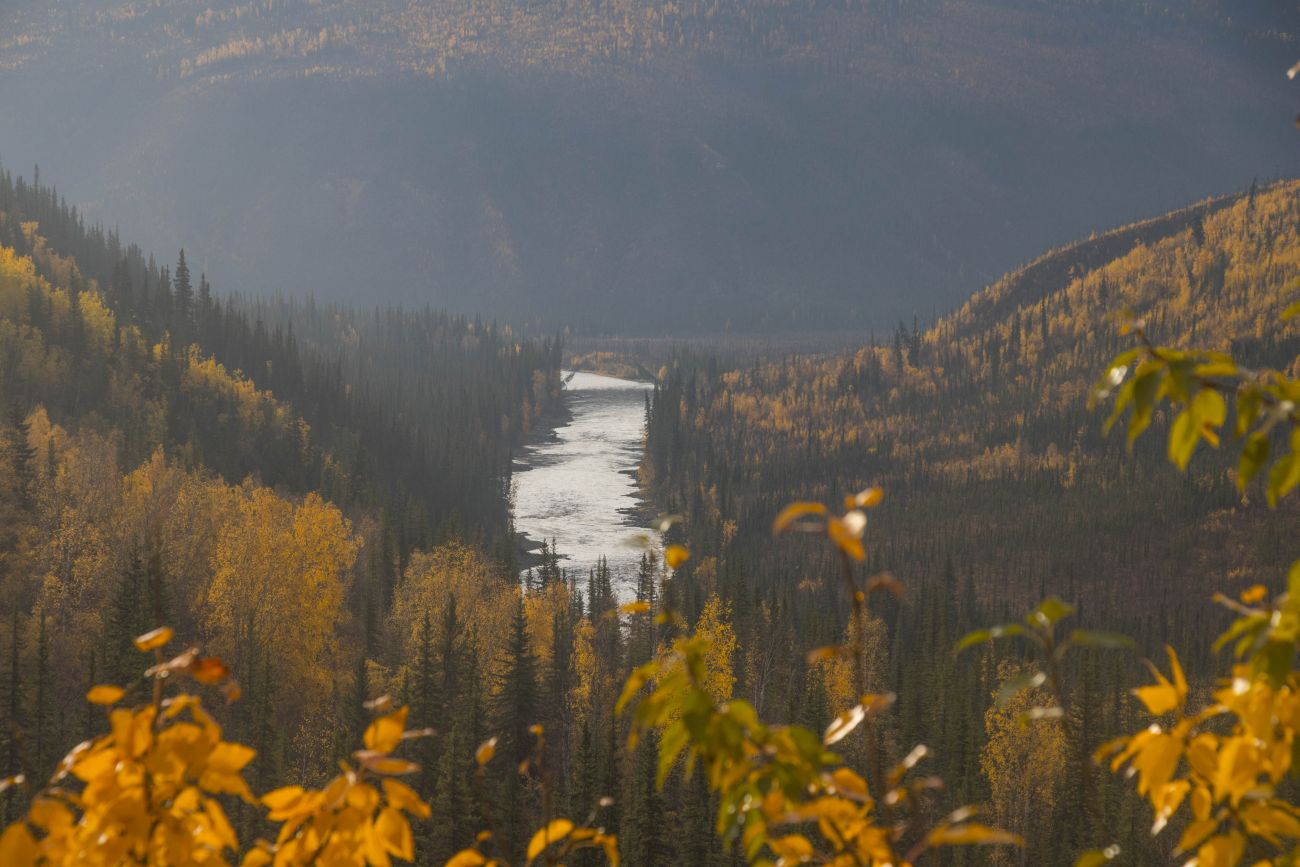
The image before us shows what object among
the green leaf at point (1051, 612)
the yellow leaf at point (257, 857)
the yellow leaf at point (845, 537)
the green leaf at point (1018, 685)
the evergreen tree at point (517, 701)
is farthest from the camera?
the evergreen tree at point (517, 701)

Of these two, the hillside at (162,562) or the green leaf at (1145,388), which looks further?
the hillside at (162,562)

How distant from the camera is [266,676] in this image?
88.7m

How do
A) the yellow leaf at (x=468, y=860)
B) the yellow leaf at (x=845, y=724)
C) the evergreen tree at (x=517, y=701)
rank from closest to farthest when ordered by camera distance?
the yellow leaf at (x=845, y=724) < the yellow leaf at (x=468, y=860) < the evergreen tree at (x=517, y=701)

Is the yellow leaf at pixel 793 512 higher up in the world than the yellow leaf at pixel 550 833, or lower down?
higher up

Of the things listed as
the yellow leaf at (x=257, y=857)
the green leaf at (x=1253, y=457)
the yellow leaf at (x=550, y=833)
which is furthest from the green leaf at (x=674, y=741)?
the green leaf at (x=1253, y=457)

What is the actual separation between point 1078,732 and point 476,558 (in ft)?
244

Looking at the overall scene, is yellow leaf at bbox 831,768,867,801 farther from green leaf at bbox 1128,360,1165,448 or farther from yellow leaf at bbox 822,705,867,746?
green leaf at bbox 1128,360,1165,448

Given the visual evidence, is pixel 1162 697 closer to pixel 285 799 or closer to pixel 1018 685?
pixel 1018 685

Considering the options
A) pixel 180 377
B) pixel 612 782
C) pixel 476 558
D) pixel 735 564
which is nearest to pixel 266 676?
pixel 612 782

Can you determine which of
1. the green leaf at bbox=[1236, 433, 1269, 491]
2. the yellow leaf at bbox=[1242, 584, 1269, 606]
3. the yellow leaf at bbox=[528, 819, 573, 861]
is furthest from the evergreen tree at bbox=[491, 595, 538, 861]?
the green leaf at bbox=[1236, 433, 1269, 491]

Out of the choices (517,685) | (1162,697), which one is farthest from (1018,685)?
A: (517,685)

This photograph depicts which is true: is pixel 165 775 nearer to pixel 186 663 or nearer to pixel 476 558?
pixel 186 663

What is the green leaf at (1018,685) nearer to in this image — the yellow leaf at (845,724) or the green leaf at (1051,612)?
the green leaf at (1051,612)

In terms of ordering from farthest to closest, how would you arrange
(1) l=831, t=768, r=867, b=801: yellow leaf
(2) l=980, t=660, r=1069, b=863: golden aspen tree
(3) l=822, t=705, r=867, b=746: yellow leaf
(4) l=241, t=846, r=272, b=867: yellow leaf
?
(2) l=980, t=660, r=1069, b=863: golden aspen tree → (4) l=241, t=846, r=272, b=867: yellow leaf → (1) l=831, t=768, r=867, b=801: yellow leaf → (3) l=822, t=705, r=867, b=746: yellow leaf
